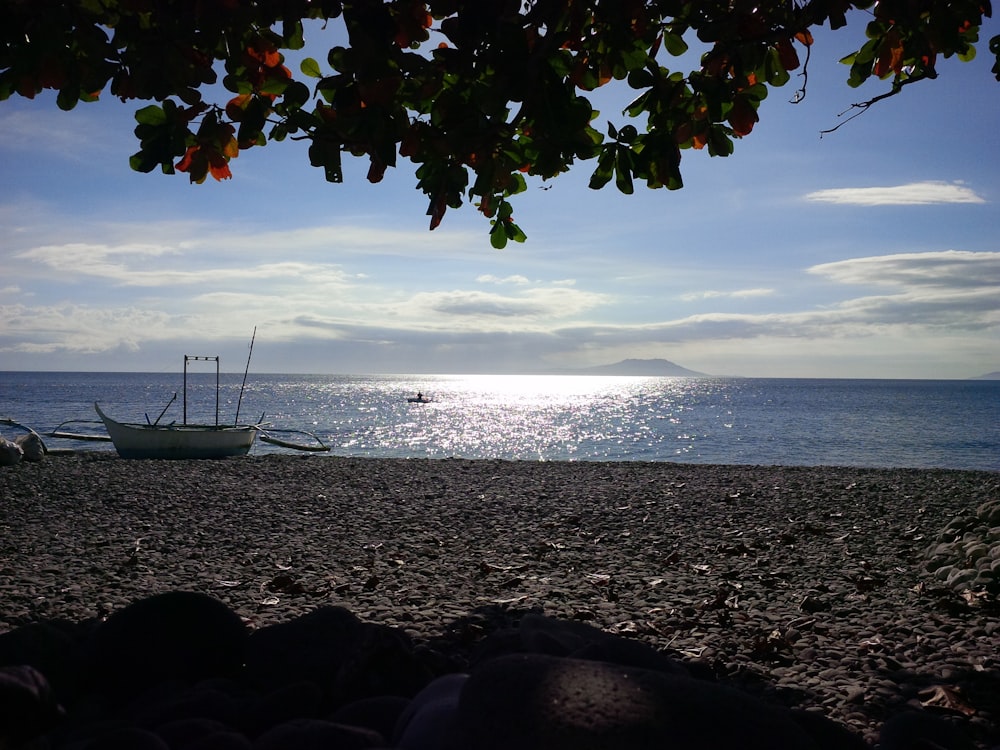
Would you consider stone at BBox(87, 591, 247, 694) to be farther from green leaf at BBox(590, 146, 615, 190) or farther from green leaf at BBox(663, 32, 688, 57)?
green leaf at BBox(663, 32, 688, 57)

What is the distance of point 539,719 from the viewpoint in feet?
7.66

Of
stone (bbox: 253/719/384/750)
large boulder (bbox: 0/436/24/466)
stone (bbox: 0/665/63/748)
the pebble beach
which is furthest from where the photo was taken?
large boulder (bbox: 0/436/24/466)

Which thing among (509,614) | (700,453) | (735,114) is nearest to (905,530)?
(509,614)

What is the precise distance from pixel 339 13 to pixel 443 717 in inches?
148

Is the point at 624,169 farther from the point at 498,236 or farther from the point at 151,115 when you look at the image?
the point at 151,115

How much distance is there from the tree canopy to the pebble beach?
3.05m

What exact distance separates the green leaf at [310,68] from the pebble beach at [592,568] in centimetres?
376

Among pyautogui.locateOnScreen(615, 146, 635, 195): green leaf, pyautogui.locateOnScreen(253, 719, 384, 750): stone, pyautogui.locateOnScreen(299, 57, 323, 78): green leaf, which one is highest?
pyautogui.locateOnScreen(299, 57, 323, 78): green leaf

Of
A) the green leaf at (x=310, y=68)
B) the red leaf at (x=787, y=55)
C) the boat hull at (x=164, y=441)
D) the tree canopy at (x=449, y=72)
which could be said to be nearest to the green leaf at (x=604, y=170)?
the tree canopy at (x=449, y=72)

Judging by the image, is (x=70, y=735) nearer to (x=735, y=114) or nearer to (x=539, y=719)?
(x=539, y=719)

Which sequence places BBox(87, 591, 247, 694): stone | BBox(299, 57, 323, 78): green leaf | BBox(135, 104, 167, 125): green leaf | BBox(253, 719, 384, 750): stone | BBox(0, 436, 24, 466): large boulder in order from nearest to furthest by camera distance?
BBox(253, 719, 384, 750): stone
BBox(87, 591, 247, 694): stone
BBox(135, 104, 167, 125): green leaf
BBox(299, 57, 323, 78): green leaf
BBox(0, 436, 24, 466): large boulder

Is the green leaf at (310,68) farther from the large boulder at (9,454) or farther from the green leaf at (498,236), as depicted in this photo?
the large boulder at (9,454)

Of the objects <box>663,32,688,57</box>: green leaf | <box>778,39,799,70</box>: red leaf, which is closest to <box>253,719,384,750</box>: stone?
<box>663,32,688,57</box>: green leaf

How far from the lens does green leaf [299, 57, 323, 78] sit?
4926 mm
